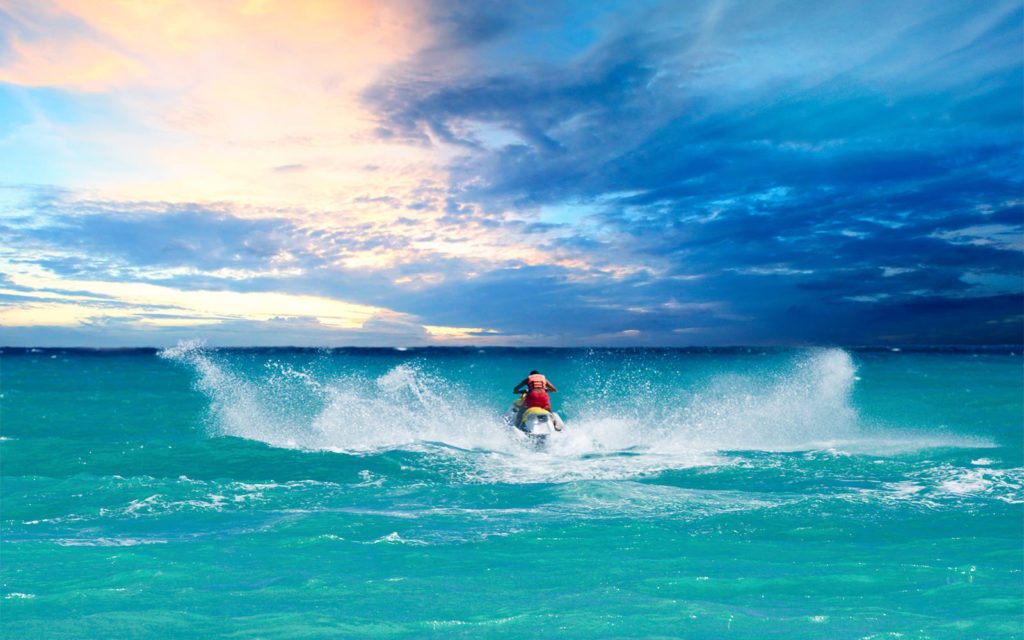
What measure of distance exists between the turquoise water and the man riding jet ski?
1.69 feet

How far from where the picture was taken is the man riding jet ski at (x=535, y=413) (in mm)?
22391

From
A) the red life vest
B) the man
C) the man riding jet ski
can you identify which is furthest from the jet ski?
the red life vest

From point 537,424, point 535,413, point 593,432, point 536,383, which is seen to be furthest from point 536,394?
point 593,432

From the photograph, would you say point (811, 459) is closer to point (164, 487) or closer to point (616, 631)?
point (616, 631)

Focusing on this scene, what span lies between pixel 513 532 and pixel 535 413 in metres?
10.3

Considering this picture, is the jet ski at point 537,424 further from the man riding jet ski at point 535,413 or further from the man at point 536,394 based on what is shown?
the man at point 536,394

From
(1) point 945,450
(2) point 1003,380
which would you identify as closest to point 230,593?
(1) point 945,450

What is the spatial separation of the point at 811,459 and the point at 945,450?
4.30m

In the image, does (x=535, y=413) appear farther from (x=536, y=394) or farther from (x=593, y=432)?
(x=593, y=432)

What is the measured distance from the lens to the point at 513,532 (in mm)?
12391

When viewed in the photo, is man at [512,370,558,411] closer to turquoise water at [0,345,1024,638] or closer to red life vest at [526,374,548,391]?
red life vest at [526,374,548,391]

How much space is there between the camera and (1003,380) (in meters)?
59.1

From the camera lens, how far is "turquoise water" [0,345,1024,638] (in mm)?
8766

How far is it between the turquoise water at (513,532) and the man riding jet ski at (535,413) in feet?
1.69
